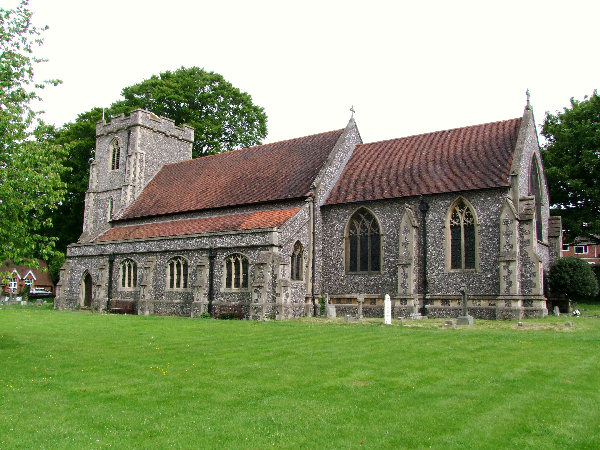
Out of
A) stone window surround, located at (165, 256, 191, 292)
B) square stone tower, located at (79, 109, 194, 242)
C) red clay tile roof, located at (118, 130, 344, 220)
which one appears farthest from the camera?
square stone tower, located at (79, 109, 194, 242)

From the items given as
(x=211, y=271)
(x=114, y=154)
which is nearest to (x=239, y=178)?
(x=211, y=271)

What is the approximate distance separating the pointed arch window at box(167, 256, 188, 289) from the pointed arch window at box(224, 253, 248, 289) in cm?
271

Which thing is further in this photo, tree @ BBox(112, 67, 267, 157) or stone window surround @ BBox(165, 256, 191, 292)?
tree @ BBox(112, 67, 267, 157)

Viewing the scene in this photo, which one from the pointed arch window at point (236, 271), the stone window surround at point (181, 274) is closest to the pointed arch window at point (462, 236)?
the pointed arch window at point (236, 271)

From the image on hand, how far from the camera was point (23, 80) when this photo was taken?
13.9 m

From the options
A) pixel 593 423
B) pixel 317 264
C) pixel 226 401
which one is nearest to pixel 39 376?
pixel 226 401

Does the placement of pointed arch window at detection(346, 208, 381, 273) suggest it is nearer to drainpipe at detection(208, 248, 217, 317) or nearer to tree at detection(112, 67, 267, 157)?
drainpipe at detection(208, 248, 217, 317)

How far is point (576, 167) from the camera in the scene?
35531 mm

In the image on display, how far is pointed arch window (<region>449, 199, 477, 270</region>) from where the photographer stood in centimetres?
2380

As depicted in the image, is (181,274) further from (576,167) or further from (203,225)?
(576,167)

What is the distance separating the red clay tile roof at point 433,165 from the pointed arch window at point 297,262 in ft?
9.69

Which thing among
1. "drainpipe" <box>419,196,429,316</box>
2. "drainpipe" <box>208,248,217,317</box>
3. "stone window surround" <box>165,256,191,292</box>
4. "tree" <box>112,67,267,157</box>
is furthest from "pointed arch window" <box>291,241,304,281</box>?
"tree" <box>112,67,267,157</box>

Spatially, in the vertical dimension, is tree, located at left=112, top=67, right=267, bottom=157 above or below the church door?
above

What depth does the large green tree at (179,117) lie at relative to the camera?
4609 centimetres
